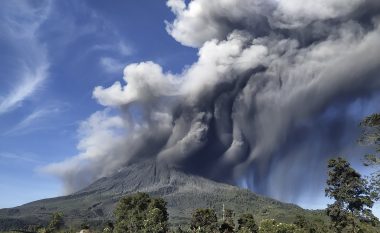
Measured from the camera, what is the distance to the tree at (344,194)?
91875mm

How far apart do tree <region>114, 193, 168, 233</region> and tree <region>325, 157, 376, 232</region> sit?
43.1 metres

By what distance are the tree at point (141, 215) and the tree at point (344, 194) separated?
142 feet

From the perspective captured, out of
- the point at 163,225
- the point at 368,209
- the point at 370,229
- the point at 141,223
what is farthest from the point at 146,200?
the point at 370,229

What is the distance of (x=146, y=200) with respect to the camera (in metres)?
132

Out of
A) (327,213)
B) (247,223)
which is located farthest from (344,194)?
(247,223)

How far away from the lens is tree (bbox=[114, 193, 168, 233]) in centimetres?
11488

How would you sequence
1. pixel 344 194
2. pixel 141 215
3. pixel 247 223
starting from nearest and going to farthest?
1. pixel 344 194
2. pixel 247 223
3. pixel 141 215

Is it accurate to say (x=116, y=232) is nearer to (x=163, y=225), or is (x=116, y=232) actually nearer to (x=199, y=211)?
(x=163, y=225)

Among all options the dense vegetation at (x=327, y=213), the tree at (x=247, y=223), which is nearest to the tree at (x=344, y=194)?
Answer: the dense vegetation at (x=327, y=213)

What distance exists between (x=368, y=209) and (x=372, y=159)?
54578 millimetres

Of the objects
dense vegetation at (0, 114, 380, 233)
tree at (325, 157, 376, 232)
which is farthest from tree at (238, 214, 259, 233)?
tree at (325, 157, 376, 232)

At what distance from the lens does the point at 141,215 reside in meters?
126

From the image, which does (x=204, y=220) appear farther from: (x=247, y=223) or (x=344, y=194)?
(x=344, y=194)

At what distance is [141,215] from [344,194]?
190 feet
